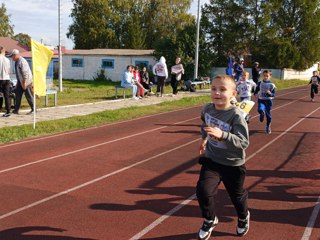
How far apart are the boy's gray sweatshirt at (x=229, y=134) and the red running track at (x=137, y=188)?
2.89 ft

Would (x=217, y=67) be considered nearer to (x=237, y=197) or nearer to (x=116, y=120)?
(x=116, y=120)

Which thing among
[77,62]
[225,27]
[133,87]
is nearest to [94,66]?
[77,62]

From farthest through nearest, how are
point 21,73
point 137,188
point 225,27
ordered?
1. point 225,27
2. point 21,73
3. point 137,188

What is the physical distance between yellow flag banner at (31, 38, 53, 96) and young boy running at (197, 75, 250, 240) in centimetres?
791

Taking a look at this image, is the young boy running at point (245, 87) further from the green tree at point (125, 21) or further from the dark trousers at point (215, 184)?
the green tree at point (125, 21)

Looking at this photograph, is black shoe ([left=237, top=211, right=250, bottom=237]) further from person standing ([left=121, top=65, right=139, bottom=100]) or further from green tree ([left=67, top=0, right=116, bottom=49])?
green tree ([left=67, top=0, right=116, bottom=49])

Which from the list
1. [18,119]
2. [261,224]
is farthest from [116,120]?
[261,224]

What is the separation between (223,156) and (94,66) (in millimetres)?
40863

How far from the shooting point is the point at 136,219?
4.75 m

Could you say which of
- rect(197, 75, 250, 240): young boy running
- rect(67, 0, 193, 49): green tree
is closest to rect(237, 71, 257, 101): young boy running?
rect(197, 75, 250, 240): young boy running

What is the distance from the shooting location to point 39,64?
1119 cm

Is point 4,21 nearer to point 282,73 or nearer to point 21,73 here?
point 282,73

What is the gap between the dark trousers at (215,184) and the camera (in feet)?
13.0

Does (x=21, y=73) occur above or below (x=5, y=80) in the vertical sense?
above
